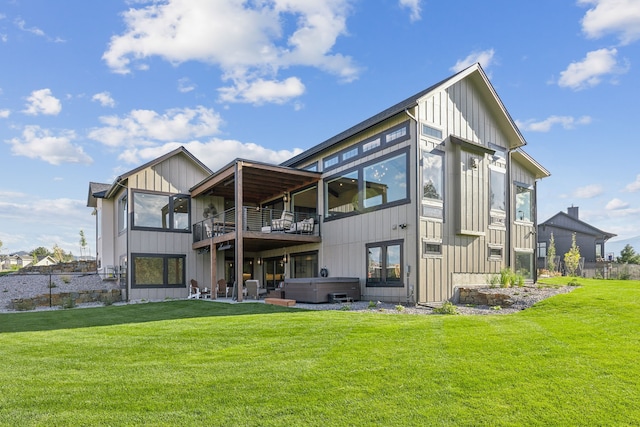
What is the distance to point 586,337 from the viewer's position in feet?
20.4

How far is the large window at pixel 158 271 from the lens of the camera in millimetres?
17328

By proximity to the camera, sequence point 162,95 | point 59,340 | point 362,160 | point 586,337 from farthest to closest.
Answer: point 162,95 < point 362,160 < point 59,340 < point 586,337

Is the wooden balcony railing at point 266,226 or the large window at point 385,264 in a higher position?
the wooden balcony railing at point 266,226

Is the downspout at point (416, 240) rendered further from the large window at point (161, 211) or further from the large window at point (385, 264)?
the large window at point (161, 211)

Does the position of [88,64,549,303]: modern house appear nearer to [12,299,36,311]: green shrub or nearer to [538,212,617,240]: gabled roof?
[12,299,36,311]: green shrub

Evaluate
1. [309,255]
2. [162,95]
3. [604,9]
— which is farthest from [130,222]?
[604,9]

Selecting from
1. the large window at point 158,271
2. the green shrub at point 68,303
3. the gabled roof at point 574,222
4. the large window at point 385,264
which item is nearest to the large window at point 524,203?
the large window at point 385,264

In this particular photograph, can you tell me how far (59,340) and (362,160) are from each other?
9.74m

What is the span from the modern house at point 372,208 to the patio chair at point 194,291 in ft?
2.24

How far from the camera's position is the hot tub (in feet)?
41.6

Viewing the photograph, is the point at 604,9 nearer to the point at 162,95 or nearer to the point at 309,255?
the point at 309,255

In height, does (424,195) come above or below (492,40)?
below

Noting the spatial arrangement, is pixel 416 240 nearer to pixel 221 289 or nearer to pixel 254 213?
pixel 221 289

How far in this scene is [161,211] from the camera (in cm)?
1827
